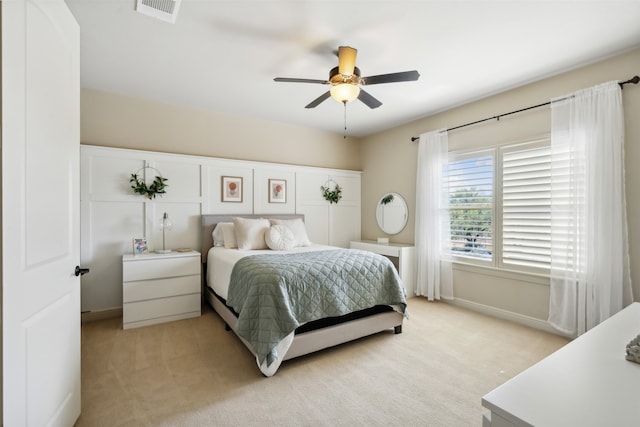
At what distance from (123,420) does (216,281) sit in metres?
1.70

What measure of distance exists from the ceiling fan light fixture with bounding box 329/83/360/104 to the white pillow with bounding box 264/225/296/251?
1.90m

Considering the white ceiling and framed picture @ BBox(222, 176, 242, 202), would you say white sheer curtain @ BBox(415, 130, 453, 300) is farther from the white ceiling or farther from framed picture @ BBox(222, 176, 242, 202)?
framed picture @ BBox(222, 176, 242, 202)

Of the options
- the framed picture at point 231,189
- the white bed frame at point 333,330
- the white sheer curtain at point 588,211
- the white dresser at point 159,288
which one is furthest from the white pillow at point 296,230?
the white sheer curtain at point 588,211

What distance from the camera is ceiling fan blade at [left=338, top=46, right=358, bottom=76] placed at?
2.34 metres

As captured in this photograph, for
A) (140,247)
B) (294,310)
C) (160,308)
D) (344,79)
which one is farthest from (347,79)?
(160,308)

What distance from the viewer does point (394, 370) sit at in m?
2.28

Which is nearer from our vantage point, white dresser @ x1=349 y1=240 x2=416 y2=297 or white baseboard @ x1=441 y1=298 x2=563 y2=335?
white baseboard @ x1=441 y1=298 x2=563 y2=335

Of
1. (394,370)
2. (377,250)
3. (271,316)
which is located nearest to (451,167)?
(377,250)

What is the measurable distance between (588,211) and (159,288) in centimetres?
444

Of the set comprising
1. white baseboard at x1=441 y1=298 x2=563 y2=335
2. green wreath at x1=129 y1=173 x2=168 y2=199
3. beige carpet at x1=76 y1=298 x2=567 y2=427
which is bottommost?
beige carpet at x1=76 y1=298 x2=567 y2=427

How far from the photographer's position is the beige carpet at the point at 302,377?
1773 mm

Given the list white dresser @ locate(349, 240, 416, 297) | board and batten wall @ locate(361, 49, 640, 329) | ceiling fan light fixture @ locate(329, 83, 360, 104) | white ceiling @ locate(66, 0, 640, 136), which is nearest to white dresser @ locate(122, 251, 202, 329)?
white ceiling @ locate(66, 0, 640, 136)

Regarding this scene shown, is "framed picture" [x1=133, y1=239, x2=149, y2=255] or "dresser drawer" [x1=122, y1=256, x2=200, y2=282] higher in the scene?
"framed picture" [x1=133, y1=239, x2=149, y2=255]

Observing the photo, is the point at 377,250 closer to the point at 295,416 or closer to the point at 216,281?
the point at 216,281
